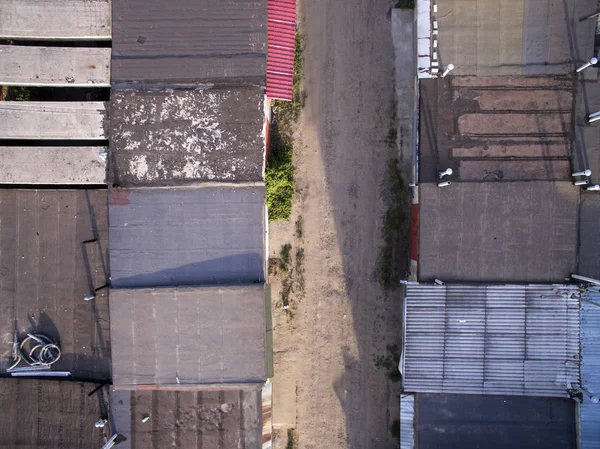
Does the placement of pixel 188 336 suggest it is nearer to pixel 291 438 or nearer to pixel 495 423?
pixel 291 438

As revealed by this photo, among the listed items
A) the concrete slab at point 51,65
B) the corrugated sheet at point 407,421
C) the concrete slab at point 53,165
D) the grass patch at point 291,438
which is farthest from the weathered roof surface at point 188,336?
the concrete slab at point 51,65

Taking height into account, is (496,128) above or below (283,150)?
above

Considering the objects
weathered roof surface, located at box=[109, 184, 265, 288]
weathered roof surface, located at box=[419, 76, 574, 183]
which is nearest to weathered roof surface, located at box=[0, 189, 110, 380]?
weathered roof surface, located at box=[109, 184, 265, 288]

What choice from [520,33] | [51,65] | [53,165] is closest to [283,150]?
[53,165]

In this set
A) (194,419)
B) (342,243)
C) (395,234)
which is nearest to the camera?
(194,419)

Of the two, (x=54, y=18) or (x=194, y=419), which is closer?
(x=54, y=18)

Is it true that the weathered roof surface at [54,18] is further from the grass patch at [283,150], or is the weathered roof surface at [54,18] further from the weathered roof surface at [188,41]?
the grass patch at [283,150]
